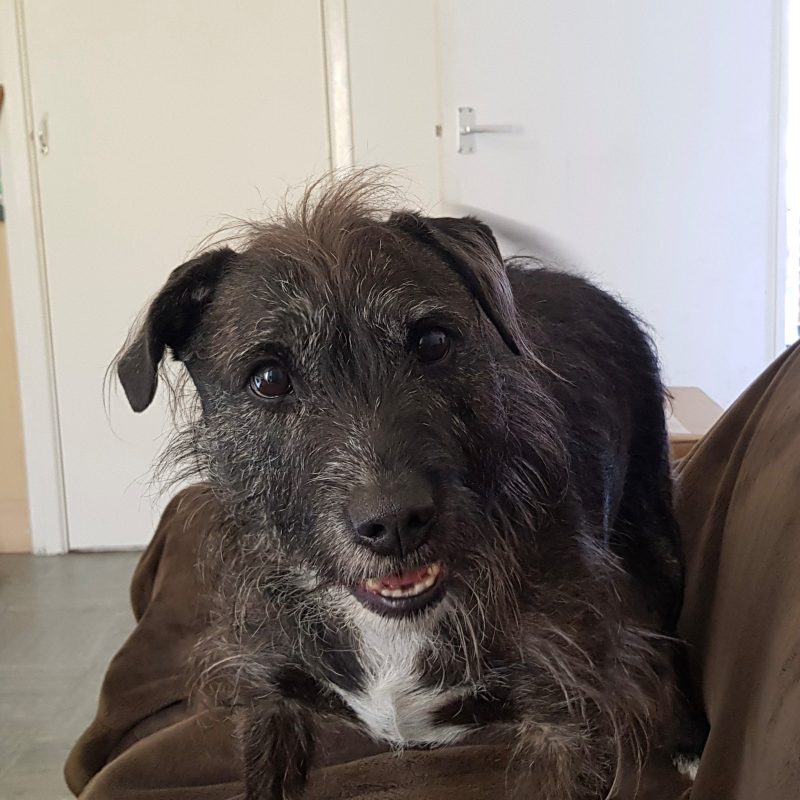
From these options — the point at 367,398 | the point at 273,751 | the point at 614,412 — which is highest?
the point at 367,398

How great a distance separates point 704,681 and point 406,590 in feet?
1.75

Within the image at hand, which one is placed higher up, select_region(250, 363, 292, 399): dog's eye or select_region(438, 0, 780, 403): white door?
select_region(438, 0, 780, 403): white door

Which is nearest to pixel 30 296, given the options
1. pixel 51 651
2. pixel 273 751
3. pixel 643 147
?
pixel 51 651

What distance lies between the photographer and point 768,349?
352 cm

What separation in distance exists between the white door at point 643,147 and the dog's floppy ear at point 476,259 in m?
2.02

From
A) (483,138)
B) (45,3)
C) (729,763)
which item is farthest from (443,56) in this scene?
(729,763)

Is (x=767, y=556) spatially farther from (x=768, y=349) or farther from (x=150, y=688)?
(x=768, y=349)

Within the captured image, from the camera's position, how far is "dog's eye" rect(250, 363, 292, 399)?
3.79 feet

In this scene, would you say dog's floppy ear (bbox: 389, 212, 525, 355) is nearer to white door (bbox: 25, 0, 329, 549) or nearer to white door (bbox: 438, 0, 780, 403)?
white door (bbox: 438, 0, 780, 403)

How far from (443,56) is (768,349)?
1691 mm

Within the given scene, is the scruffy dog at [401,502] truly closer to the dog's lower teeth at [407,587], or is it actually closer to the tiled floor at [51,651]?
the dog's lower teeth at [407,587]

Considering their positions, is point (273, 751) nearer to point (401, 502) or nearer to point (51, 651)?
point (401, 502)

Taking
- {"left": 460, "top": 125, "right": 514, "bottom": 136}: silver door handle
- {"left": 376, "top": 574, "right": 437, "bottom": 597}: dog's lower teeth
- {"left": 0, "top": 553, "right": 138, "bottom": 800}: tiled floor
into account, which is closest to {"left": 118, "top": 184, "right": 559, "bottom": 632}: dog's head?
{"left": 376, "top": 574, "right": 437, "bottom": 597}: dog's lower teeth

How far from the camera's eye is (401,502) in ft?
3.28
